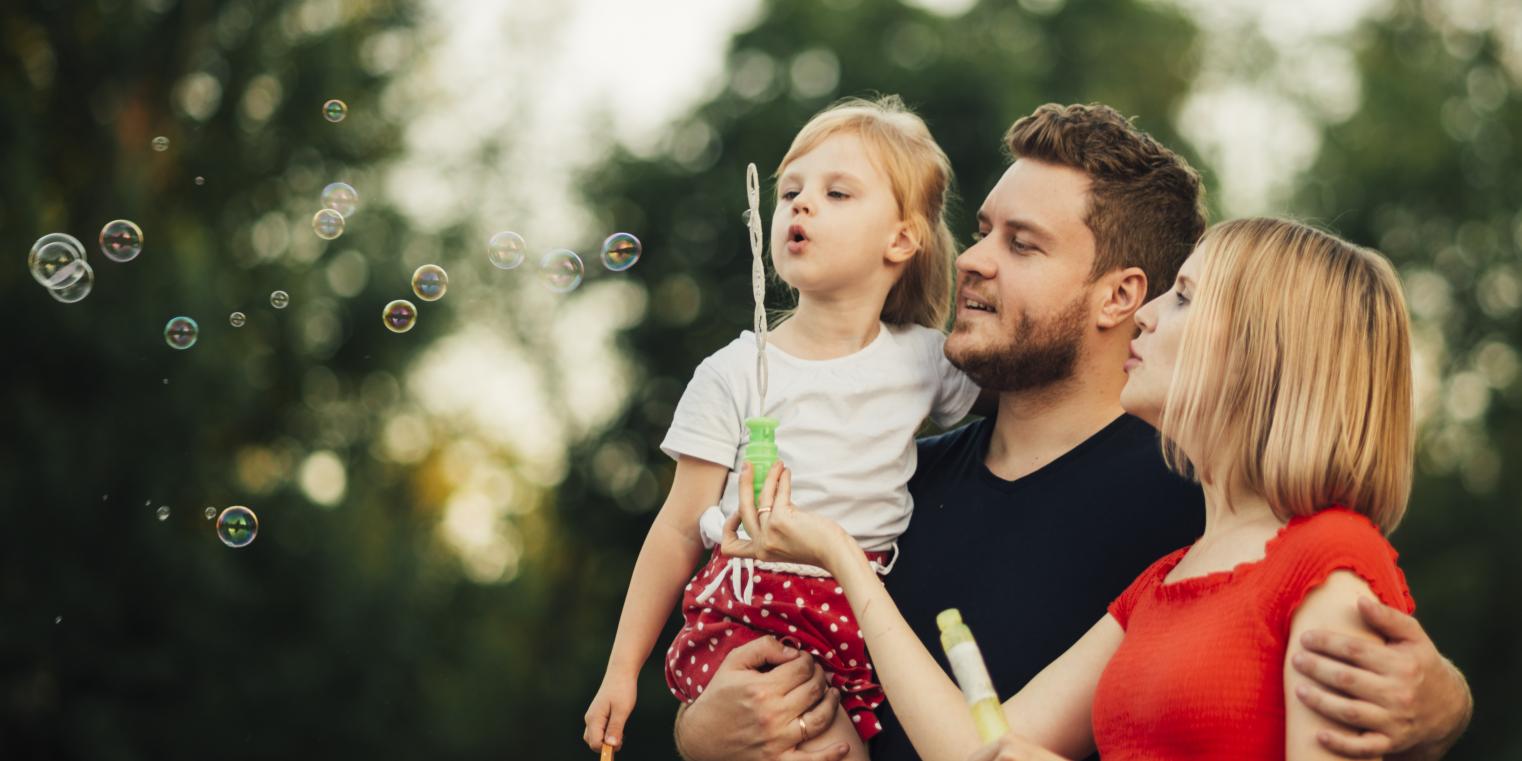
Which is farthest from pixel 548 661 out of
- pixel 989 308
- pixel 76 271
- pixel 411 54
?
pixel 989 308

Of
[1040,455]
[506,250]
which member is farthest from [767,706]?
[506,250]

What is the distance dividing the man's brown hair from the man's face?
0.11ft

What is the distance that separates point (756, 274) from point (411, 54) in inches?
640

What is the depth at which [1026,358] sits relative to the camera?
3789 mm

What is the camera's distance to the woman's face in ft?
9.80

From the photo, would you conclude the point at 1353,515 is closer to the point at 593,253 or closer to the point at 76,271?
the point at 76,271

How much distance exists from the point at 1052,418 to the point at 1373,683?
1.37 metres

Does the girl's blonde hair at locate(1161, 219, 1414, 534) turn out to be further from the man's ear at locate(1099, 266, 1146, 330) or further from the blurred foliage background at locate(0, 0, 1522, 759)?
the blurred foliage background at locate(0, 0, 1522, 759)

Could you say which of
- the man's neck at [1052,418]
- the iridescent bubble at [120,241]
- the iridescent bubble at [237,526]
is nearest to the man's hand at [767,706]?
the man's neck at [1052,418]

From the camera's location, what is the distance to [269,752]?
16500 millimetres

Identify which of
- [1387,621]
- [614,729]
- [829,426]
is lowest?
[614,729]

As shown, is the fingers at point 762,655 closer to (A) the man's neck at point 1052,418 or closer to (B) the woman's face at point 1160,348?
(A) the man's neck at point 1052,418

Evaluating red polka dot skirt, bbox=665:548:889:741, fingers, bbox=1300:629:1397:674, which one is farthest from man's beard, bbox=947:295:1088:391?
fingers, bbox=1300:629:1397:674

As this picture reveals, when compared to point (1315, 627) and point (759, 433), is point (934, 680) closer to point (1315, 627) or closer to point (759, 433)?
point (759, 433)
